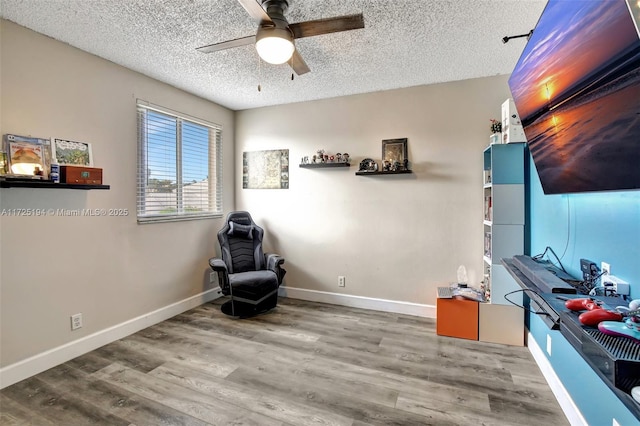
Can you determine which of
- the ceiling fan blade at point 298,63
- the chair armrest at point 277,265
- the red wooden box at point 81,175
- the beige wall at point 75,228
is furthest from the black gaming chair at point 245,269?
the ceiling fan blade at point 298,63

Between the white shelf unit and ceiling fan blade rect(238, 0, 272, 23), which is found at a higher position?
ceiling fan blade rect(238, 0, 272, 23)

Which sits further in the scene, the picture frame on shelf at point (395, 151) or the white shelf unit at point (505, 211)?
the picture frame on shelf at point (395, 151)

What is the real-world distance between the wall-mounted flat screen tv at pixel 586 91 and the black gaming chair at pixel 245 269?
2818mm

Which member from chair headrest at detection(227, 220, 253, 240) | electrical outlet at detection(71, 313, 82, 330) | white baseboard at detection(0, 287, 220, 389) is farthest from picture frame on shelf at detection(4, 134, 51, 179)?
chair headrest at detection(227, 220, 253, 240)

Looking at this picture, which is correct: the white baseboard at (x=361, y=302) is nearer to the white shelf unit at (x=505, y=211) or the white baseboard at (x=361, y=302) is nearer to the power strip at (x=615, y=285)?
the white shelf unit at (x=505, y=211)

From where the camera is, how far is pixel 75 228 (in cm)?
252

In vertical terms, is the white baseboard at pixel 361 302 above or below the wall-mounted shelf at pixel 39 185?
below

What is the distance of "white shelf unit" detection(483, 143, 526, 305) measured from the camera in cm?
268

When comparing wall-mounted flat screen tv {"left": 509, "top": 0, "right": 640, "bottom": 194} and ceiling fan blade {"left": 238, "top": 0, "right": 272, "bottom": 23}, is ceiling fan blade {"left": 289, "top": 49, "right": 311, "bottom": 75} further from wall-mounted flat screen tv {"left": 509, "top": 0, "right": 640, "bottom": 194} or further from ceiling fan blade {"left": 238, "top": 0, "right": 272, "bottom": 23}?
wall-mounted flat screen tv {"left": 509, "top": 0, "right": 640, "bottom": 194}

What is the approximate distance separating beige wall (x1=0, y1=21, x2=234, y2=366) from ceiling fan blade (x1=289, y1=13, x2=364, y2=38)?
2040 millimetres

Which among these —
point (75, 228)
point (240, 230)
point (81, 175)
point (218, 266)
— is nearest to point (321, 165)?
point (240, 230)

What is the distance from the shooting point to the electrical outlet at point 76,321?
2497 mm

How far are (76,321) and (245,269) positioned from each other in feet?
5.64

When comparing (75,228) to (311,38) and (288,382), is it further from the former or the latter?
(311,38)
